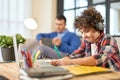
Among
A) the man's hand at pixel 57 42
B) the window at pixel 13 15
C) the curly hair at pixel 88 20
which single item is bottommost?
the man's hand at pixel 57 42

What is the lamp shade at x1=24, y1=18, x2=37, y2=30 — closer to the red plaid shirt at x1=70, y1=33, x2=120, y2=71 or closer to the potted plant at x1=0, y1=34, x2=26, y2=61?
the potted plant at x1=0, y1=34, x2=26, y2=61

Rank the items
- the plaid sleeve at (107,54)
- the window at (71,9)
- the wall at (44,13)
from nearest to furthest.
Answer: the plaid sleeve at (107,54), the window at (71,9), the wall at (44,13)

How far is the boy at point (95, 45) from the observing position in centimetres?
137

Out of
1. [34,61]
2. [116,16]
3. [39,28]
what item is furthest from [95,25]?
[39,28]

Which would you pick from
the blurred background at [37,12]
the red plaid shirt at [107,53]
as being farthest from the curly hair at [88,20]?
the blurred background at [37,12]

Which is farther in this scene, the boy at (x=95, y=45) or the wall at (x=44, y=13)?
the wall at (x=44, y=13)

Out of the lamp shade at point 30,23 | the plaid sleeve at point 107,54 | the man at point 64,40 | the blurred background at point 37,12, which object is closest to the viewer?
the plaid sleeve at point 107,54

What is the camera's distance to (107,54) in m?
1.39

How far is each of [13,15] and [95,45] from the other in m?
3.15

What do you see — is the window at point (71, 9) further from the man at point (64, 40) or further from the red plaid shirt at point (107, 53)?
the red plaid shirt at point (107, 53)

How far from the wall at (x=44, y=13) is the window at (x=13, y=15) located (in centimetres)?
15

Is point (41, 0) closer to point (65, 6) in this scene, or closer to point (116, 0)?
point (65, 6)

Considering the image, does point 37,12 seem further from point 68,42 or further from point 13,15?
point 68,42

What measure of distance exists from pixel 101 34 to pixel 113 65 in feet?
0.81
